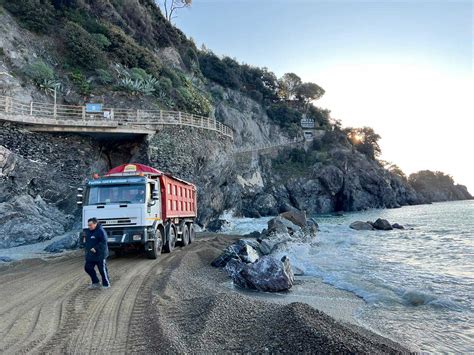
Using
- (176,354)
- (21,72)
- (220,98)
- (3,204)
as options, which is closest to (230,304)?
(176,354)

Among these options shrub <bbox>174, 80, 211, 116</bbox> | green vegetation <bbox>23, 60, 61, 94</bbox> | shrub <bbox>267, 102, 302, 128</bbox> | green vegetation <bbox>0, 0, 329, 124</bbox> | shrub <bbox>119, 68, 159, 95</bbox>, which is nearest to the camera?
green vegetation <bbox>23, 60, 61, 94</bbox>

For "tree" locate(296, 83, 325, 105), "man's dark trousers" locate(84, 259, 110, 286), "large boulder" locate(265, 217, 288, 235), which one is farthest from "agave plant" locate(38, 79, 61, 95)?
"tree" locate(296, 83, 325, 105)

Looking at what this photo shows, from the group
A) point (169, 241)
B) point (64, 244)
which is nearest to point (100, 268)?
point (169, 241)

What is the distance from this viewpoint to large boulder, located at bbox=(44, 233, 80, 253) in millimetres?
14287

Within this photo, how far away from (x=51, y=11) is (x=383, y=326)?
120 feet

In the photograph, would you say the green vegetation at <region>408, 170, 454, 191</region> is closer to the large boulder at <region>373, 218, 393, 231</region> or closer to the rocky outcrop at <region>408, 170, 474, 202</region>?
the rocky outcrop at <region>408, 170, 474, 202</region>

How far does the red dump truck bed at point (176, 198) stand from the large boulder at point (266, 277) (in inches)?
213

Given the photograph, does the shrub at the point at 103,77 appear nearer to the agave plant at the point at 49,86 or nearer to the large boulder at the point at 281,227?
the agave plant at the point at 49,86

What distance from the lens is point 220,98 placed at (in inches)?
2527

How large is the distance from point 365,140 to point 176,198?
3035 inches

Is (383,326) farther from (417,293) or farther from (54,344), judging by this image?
(54,344)

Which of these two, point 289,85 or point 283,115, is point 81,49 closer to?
point 283,115

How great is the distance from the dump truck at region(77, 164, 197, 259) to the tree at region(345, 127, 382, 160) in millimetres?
73753

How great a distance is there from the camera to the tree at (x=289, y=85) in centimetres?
8394
